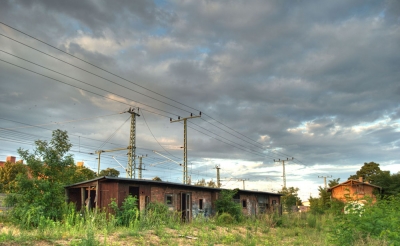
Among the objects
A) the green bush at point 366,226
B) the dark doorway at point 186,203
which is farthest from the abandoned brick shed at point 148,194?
the green bush at point 366,226

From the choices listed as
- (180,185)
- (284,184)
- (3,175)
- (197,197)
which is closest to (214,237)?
(180,185)

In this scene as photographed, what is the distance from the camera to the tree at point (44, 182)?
20900 mm

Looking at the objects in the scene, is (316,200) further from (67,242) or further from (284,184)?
(67,242)

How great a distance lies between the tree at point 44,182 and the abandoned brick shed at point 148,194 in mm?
2415

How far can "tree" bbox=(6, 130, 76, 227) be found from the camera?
20.9m

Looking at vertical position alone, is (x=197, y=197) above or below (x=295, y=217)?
above

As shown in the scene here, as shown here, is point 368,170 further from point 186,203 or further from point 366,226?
point 366,226

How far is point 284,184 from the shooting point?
220ft

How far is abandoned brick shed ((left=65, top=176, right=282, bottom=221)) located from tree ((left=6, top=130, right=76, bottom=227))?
2415 millimetres

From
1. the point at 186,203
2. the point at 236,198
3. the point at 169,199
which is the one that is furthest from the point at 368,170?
the point at 169,199

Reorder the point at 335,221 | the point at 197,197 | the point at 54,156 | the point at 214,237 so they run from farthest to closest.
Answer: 1. the point at 197,197
2. the point at 54,156
3. the point at 214,237
4. the point at 335,221

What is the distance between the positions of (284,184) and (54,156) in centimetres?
5235

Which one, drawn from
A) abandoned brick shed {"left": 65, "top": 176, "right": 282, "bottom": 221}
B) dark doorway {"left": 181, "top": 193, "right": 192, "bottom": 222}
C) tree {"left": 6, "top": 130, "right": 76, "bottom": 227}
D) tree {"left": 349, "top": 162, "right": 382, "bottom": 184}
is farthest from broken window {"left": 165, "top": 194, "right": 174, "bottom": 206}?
tree {"left": 349, "top": 162, "right": 382, "bottom": 184}

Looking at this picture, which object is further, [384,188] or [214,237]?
[384,188]
